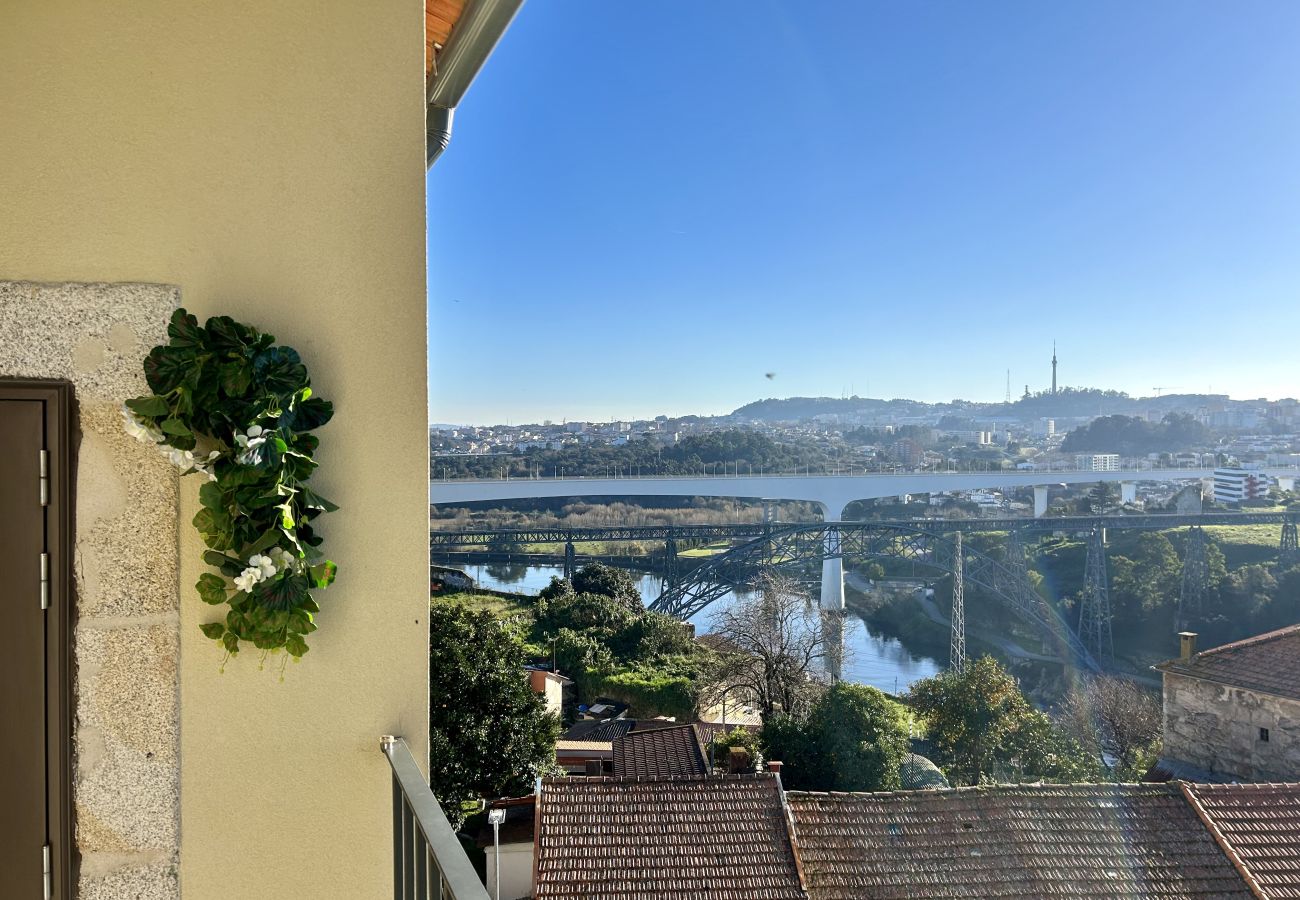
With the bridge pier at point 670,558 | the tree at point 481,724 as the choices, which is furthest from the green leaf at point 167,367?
the bridge pier at point 670,558

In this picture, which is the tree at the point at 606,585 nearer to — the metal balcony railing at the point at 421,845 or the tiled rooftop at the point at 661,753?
the tiled rooftop at the point at 661,753

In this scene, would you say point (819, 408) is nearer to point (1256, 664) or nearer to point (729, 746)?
point (1256, 664)

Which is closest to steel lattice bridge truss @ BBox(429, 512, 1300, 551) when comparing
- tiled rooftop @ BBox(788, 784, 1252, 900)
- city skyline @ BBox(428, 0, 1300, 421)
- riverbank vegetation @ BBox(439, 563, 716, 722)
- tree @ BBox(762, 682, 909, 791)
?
riverbank vegetation @ BBox(439, 563, 716, 722)

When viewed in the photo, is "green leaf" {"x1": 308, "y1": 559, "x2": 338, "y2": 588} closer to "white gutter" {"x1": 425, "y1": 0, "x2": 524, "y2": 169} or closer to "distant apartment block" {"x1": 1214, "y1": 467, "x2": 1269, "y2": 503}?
"white gutter" {"x1": 425, "y1": 0, "x2": 524, "y2": 169}

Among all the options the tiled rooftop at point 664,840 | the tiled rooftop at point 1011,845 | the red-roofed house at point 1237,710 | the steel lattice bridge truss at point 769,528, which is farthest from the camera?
the steel lattice bridge truss at point 769,528

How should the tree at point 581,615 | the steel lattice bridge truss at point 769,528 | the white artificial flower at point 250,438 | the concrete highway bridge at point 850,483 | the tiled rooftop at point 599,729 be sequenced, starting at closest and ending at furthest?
1. the white artificial flower at point 250,438
2. the tiled rooftop at point 599,729
3. the tree at point 581,615
4. the steel lattice bridge truss at point 769,528
5. the concrete highway bridge at point 850,483

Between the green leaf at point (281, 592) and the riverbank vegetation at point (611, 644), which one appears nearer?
the green leaf at point (281, 592)
